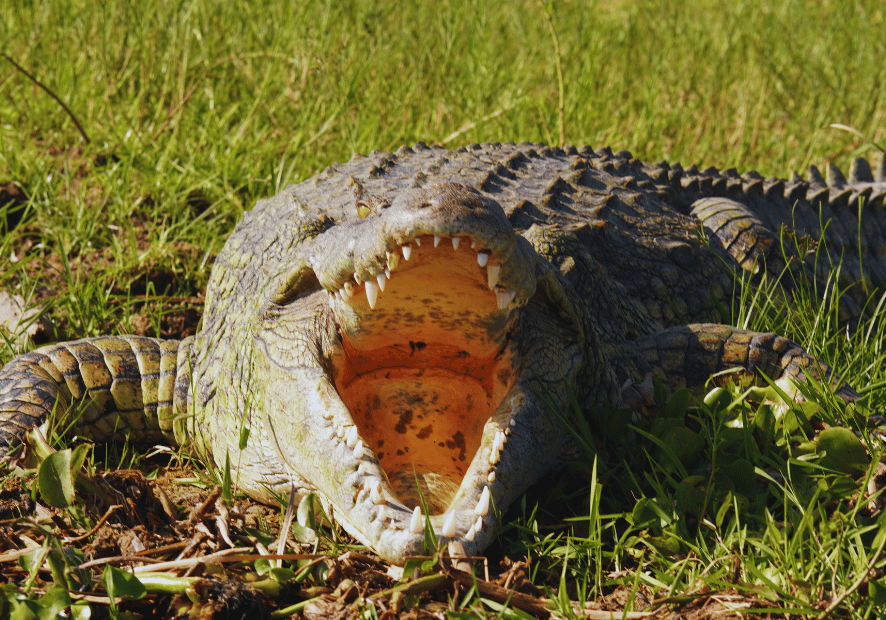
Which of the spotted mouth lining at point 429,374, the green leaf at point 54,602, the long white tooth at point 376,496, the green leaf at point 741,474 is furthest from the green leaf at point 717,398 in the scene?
the green leaf at point 54,602

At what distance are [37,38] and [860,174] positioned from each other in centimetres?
603

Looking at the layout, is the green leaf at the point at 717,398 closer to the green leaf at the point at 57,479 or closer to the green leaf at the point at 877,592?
the green leaf at the point at 877,592

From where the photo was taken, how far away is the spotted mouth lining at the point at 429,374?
2.12 m

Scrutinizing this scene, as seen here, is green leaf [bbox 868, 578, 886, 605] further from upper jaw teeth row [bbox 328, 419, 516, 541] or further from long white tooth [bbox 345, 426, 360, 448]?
long white tooth [bbox 345, 426, 360, 448]

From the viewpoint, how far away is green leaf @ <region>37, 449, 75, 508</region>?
2002mm

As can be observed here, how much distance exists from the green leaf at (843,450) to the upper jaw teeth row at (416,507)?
3.11 feet

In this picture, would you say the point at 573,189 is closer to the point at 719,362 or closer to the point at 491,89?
the point at 719,362

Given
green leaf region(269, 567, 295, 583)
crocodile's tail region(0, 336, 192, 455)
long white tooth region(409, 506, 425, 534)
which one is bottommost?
crocodile's tail region(0, 336, 192, 455)

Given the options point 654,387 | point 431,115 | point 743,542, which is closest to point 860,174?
point 431,115

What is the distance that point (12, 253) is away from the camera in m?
3.89

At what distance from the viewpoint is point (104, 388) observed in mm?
3021

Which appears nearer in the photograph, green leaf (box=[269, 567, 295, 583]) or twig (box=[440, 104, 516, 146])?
green leaf (box=[269, 567, 295, 583])

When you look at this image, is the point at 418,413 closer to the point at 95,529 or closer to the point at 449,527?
the point at 449,527

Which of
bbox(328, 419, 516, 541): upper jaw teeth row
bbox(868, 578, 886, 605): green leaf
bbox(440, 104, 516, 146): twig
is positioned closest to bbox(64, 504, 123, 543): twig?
bbox(328, 419, 516, 541): upper jaw teeth row
